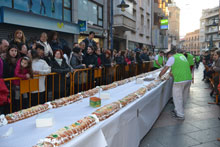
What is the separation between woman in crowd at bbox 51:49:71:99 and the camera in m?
4.47

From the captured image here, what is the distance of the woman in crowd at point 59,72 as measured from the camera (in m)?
4.47

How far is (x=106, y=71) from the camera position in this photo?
670 cm

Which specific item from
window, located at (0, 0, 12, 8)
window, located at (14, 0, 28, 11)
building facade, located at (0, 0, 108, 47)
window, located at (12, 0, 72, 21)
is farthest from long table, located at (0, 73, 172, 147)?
window, located at (12, 0, 72, 21)

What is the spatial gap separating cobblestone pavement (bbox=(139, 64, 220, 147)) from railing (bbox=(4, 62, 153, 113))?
2.19 m

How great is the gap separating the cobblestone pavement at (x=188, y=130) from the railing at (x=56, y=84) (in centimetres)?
219

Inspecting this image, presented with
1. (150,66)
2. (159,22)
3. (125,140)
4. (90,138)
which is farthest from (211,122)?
(159,22)

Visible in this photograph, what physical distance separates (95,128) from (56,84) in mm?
2630

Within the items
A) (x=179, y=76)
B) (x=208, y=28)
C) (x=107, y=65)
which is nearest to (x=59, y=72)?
(x=107, y=65)

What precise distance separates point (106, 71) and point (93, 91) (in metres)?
3.00

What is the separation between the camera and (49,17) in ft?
34.1

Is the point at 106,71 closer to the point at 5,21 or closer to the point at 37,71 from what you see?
the point at 37,71

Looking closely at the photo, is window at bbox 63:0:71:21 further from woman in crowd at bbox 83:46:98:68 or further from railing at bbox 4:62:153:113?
woman in crowd at bbox 83:46:98:68

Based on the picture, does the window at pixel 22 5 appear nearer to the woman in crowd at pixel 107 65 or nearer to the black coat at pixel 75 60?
the woman in crowd at pixel 107 65

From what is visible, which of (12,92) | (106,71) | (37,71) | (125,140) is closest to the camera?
(125,140)
